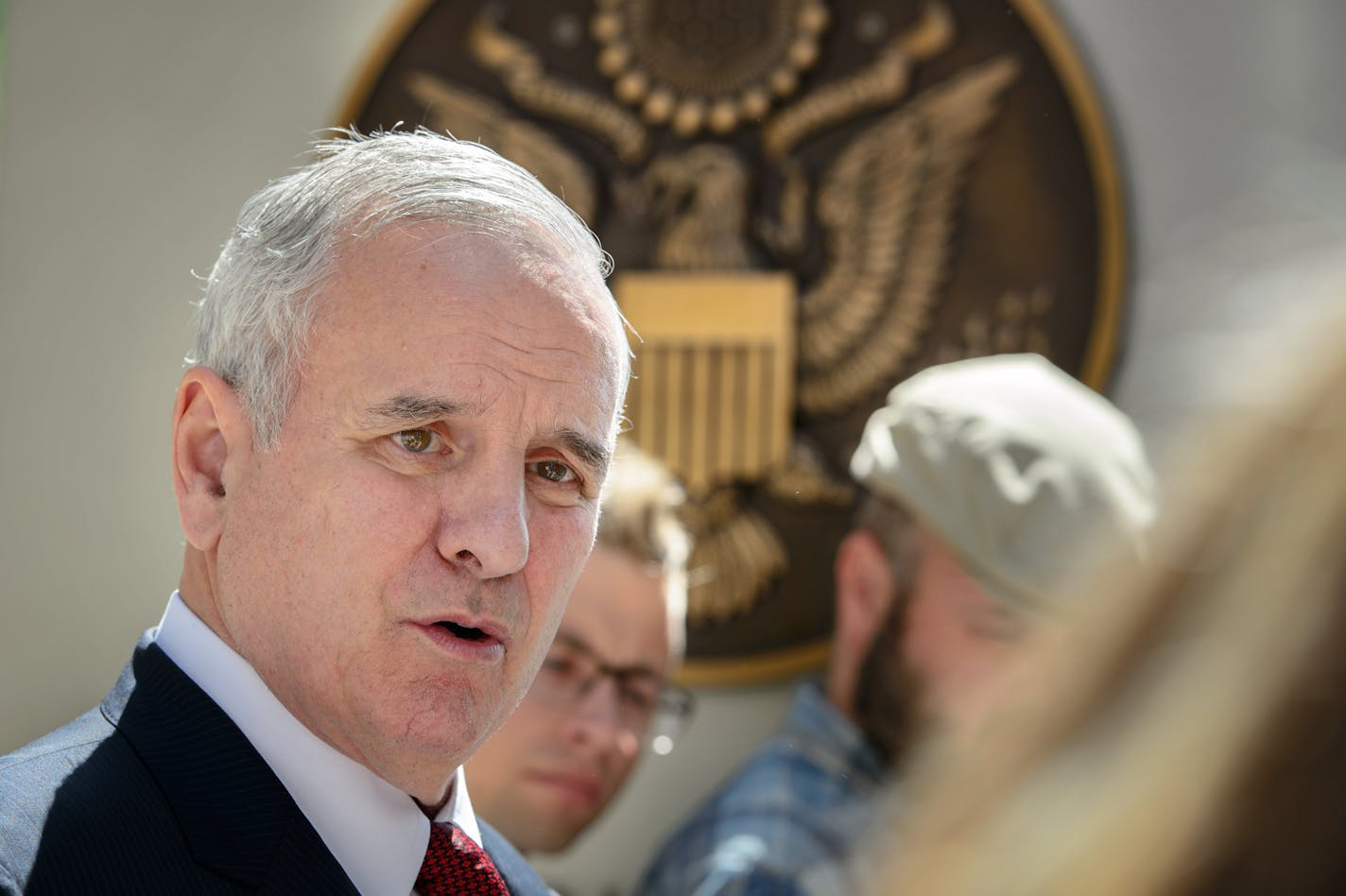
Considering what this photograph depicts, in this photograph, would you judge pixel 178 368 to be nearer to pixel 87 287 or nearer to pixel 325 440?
pixel 87 287

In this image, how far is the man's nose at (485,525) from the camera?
1.50 m

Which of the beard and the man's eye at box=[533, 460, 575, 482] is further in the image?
the beard

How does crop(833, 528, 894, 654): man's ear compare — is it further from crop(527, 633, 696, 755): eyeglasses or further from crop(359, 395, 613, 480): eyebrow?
crop(359, 395, 613, 480): eyebrow

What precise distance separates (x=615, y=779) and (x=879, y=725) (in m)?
0.61

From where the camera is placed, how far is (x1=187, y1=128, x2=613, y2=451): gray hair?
156 cm

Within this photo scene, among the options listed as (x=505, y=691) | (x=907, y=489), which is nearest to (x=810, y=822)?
(x=907, y=489)

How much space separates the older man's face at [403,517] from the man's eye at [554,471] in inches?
1.6

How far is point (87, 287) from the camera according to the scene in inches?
168

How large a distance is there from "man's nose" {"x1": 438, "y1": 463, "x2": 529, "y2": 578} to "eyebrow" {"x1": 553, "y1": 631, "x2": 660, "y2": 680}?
4.65ft

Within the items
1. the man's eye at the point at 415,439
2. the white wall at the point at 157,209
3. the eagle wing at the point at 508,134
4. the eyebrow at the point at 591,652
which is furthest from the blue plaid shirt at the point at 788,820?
the eagle wing at the point at 508,134

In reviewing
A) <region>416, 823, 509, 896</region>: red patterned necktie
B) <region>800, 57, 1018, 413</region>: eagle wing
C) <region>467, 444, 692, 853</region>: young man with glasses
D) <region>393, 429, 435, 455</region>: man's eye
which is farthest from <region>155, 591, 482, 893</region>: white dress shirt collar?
<region>800, 57, 1018, 413</region>: eagle wing

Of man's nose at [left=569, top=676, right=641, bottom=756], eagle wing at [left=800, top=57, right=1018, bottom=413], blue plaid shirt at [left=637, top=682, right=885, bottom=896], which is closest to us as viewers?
blue plaid shirt at [left=637, top=682, right=885, bottom=896]

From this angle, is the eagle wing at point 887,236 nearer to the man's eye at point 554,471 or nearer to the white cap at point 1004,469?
the white cap at point 1004,469

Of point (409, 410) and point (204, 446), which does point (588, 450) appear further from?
point (204, 446)
